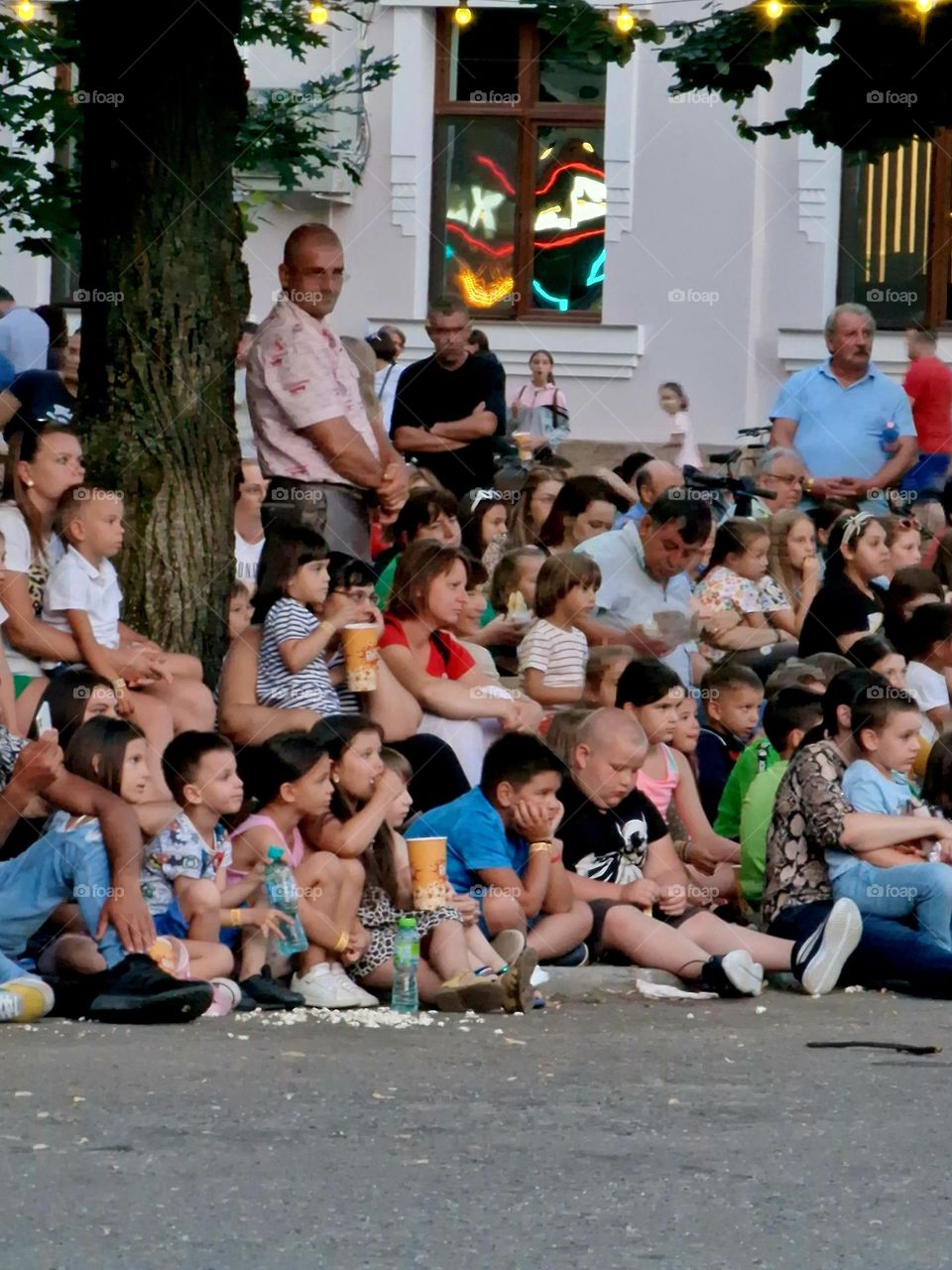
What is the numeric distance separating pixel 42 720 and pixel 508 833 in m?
1.65

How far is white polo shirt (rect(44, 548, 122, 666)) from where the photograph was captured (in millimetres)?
9625

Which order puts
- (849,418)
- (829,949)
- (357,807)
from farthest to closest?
(849,418)
(829,949)
(357,807)

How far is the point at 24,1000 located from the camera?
8.20m

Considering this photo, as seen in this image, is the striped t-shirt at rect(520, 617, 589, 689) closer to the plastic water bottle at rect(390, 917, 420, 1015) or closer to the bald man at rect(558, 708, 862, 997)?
the bald man at rect(558, 708, 862, 997)

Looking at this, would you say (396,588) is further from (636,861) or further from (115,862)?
(115,862)

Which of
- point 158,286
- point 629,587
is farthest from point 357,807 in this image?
point 629,587

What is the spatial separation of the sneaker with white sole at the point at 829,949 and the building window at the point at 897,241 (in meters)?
11.7

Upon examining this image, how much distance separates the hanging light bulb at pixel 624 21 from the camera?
1293cm

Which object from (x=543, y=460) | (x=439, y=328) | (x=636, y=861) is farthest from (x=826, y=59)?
(x=636, y=861)

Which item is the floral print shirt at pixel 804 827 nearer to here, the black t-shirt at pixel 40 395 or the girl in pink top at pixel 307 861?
the girl in pink top at pixel 307 861

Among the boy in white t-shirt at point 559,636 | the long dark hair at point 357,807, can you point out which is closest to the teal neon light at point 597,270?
the boy in white t-shirt at point 559,636

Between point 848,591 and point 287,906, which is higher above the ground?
point 848,591

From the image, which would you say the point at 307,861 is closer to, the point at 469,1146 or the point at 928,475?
the point at 469,1146

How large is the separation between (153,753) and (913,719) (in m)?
2.84
